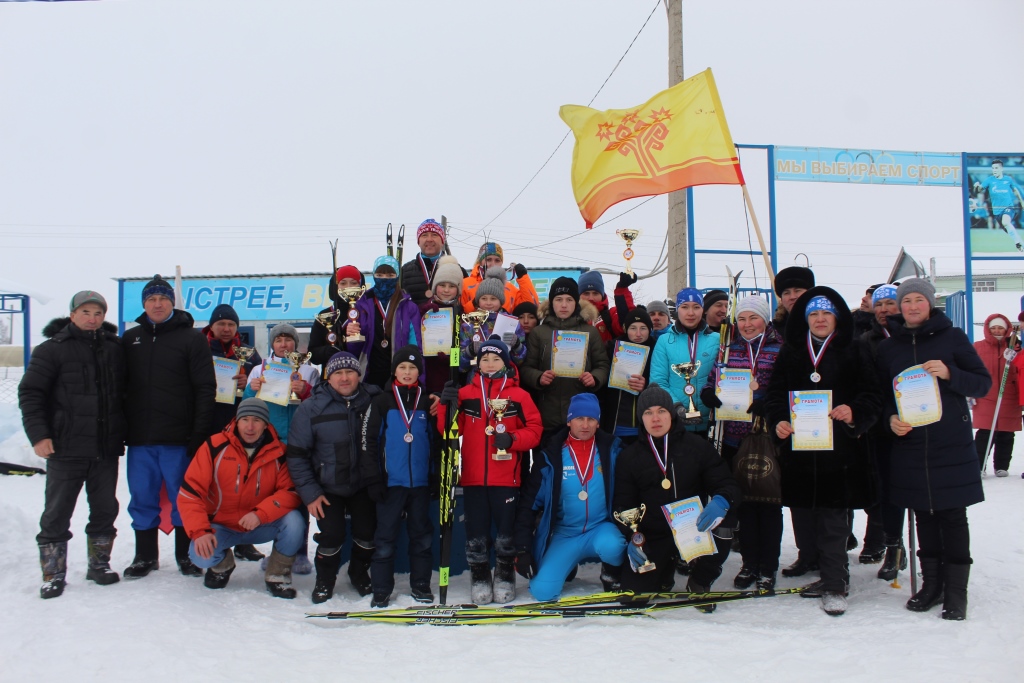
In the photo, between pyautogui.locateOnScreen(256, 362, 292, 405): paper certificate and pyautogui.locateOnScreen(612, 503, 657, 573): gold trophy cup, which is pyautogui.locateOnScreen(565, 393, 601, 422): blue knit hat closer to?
pyautogui.locateOnScreen(612, 503, 657, 573): gold trophy cup

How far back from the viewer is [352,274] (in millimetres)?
6082

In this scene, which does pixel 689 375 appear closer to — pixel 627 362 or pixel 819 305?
pixel 627 362

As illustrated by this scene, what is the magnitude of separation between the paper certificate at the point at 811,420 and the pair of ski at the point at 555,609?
1043 mm

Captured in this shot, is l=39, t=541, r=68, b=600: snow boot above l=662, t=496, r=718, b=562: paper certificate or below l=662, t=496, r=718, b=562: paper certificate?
below

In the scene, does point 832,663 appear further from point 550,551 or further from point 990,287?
point 990,287

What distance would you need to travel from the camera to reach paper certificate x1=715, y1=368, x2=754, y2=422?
508 centimetres

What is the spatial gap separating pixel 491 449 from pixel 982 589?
3.30m

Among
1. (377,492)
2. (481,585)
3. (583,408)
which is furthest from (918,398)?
(377,492)

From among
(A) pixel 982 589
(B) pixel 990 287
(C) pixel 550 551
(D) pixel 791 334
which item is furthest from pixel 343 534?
(B) pixel 990 287

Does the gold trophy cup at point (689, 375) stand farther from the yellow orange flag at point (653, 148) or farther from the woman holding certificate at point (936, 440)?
the yellow orange flag at point (653, 148)

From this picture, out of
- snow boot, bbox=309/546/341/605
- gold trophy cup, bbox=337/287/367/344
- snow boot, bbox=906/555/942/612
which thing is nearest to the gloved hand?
snow boot, bbox=906/555/942/612

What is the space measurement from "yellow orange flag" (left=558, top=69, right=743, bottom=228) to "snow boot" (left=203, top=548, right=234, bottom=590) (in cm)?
458

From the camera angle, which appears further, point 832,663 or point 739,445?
point 739,445

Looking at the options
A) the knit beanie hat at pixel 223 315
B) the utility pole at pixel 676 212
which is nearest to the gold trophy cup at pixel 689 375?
the knit beanie hat at pixel 223 315
